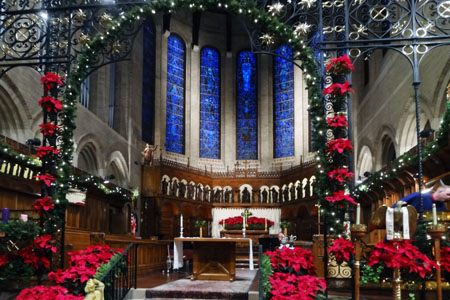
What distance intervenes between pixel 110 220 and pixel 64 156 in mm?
12265

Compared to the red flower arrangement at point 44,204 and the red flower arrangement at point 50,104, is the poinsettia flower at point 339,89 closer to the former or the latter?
the red flower arrangement at point 50,104

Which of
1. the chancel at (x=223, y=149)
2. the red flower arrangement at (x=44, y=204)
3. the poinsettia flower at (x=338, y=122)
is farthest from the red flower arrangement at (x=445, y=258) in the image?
the red flower arrangement at (x=44, y=204)

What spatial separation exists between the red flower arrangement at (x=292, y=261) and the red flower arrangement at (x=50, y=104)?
4.39 meters

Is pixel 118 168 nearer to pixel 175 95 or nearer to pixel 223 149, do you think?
pixel 175 95

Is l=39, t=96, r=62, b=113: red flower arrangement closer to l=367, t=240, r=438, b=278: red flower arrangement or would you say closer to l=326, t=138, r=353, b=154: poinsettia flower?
l=326, t=138, r=353, b=154: poinsettia flower

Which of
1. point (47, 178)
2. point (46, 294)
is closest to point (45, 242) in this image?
point (47, 178)

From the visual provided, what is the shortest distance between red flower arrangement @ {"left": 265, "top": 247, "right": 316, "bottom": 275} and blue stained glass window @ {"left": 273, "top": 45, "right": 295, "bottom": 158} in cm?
2023

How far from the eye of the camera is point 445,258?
6.64 m

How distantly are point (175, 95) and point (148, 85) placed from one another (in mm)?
2507

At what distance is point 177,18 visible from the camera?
28.6m

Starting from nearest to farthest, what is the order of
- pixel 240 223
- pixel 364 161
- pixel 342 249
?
pixel 342 249 → pixel 240 223 → pixel 364 161

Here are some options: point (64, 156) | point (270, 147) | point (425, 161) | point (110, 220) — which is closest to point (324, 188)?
point (64, 156)

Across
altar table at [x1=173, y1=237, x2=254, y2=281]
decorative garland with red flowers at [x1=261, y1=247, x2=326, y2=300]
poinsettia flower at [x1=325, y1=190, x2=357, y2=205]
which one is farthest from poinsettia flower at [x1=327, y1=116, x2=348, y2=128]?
altar table at [x1=173, y1=237, x2=254, y2=281]

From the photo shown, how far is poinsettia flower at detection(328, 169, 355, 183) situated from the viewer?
7.46 m
